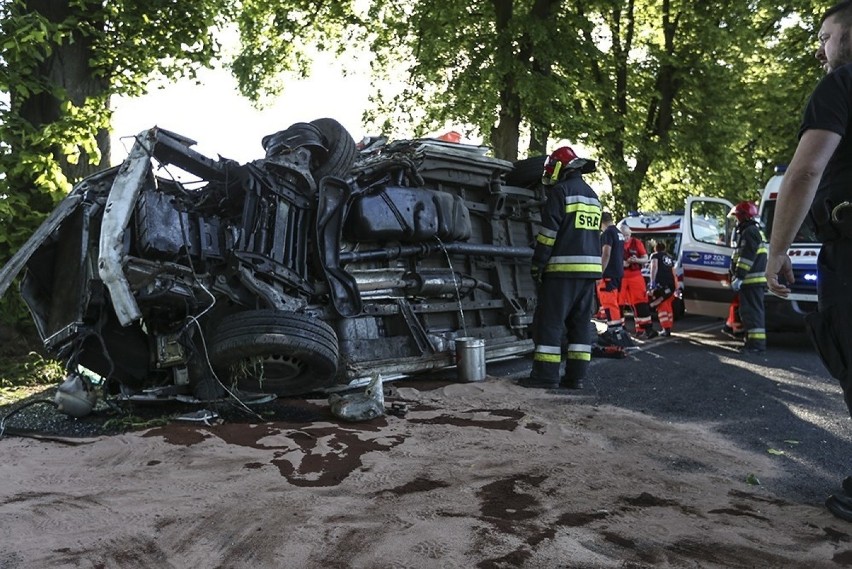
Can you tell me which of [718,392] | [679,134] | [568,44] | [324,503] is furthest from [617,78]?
[324,503]

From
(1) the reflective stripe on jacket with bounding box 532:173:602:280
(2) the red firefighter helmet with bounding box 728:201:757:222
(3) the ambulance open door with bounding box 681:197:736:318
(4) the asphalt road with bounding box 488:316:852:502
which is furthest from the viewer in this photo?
(3) the ambulance open door with bounding box 681:197:736:318

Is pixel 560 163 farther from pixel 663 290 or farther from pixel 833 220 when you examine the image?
pixel 663 290

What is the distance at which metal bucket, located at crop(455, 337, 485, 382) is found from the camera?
6547 mm

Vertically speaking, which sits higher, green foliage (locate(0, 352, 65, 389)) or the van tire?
the van tire

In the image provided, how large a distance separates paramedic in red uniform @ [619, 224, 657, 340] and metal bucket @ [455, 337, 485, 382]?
4.80m

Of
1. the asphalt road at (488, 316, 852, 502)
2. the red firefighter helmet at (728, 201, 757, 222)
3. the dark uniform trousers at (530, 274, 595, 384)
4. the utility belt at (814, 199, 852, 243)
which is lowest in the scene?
the asphalt road at (488, 316, 852, 502)

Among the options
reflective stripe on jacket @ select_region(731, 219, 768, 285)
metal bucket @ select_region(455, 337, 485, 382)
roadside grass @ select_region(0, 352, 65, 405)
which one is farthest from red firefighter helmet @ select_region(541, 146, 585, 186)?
roadside grass @ select_region(0, 352, 65, 405)

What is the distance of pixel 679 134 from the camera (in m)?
19.1

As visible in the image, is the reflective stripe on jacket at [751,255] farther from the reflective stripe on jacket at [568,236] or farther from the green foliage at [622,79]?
the green foliage at [622,79]

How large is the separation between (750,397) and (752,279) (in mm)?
3484

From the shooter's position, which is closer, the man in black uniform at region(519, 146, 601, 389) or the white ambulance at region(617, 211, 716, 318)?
the man in black uniform at region(519, 146, 601, 389)

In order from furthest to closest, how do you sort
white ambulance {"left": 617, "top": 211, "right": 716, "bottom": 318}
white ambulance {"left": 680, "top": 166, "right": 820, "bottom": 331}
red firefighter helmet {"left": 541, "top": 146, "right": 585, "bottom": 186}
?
white ambulance {"left": 617, "top": 211, "right": 716, "bottom": 318} → white ambulance {"left": 680, "top": 166, "right": 820, "bottom": 331} → red firefighter helmet {"left": 541, "top": 146, "right": 585, "bottom": 186}

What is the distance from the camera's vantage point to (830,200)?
10.1 feet

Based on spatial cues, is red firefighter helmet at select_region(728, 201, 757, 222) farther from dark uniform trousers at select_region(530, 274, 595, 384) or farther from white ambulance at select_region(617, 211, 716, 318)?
white ambulance at select_region(617, 211, 716, 318)
